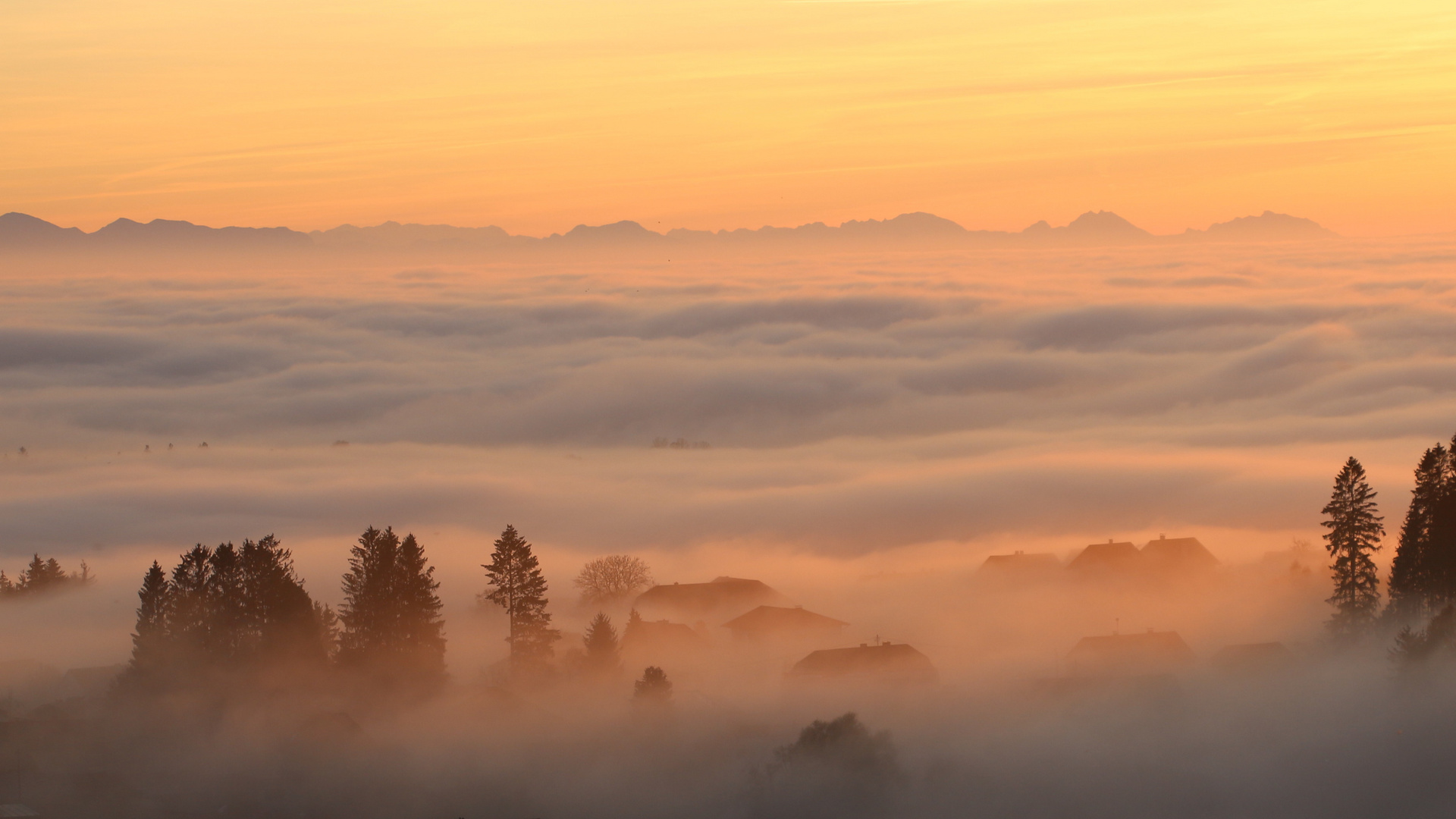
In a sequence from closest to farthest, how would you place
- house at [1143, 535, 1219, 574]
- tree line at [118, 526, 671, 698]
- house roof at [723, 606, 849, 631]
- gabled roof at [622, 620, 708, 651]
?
1. tree line at [118, 526, 671, 698]
2. gabled roof at [622, 620, 708, 651]
3. house roof at [723, 606, 849, 631]
4. house at [1143, 535, 1219, 574]

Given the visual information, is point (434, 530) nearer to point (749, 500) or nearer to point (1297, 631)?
point (749, 500)

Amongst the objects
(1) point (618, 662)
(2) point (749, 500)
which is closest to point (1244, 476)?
(2) point (749, 500)

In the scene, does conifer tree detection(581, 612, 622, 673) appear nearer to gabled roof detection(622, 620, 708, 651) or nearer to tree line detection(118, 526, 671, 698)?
tree line detection(118, 526, 671, 698)

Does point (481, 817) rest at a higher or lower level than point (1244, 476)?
lower

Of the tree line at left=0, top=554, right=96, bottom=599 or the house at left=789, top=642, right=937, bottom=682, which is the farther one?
the tree line at left=0, top=554, right=96, bottom=599

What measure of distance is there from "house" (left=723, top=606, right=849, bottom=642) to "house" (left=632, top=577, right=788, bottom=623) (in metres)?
4.27

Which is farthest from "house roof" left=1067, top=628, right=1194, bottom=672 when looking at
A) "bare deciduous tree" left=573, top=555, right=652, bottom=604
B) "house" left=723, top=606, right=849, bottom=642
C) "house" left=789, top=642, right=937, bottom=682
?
"bare deciduous tree" left=573, top=555, right=652, bottom=604

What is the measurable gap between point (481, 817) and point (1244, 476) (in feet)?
349

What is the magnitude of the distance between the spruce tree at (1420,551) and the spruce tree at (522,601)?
1154 inches

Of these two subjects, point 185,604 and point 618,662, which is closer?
point 185,604

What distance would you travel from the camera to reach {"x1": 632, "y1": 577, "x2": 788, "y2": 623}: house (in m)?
75.3

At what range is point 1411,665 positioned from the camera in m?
41.1

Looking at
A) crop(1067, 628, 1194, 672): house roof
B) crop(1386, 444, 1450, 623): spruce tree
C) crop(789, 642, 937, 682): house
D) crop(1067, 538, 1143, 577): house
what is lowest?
crop(789, 642, 937, 682): house

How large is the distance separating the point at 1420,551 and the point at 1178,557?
3527cm
